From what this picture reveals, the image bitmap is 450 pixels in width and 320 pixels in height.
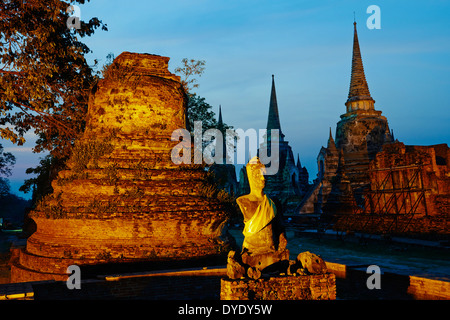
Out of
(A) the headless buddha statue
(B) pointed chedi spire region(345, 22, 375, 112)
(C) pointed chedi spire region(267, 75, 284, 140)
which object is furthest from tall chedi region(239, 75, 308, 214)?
(A) the headless buddha statue

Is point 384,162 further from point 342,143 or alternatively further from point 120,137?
point 342,143

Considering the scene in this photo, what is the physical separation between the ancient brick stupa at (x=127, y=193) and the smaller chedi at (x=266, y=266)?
3687mm

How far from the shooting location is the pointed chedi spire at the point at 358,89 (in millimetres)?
41219

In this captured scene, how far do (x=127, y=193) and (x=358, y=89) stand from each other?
36617 mm

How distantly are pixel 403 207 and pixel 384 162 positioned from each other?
8.26 feet

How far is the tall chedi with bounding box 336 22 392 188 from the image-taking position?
128 feet

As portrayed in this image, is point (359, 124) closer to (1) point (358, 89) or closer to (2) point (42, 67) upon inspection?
(1) point (358, 89)

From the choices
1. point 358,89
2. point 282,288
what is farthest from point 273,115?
point 282,288

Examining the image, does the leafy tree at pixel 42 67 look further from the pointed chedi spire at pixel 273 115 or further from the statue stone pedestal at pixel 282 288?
the pointed chedi spire at pixel 273 115

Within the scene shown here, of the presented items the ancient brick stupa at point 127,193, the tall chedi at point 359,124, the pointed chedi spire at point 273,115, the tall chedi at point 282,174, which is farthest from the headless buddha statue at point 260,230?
the pointed chedi spire at point 273,115

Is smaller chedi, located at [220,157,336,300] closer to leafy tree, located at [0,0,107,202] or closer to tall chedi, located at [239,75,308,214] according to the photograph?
leafy tree, located at [0,0,107,202]

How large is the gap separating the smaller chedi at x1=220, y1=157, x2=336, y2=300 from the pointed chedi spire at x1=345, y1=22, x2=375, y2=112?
123 ft

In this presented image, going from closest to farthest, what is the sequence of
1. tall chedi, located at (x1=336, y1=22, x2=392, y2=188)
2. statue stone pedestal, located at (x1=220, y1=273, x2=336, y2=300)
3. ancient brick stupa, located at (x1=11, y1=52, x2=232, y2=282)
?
statue stone pedestal, located at (x1=220, y1=273, x2=336, y2=300)
ancient brick stupa, located at (x1=11, y1=52, x2=232, y2=282)
tall chedi, located at (x1=336, y1=22, x2=392, y2=188)
